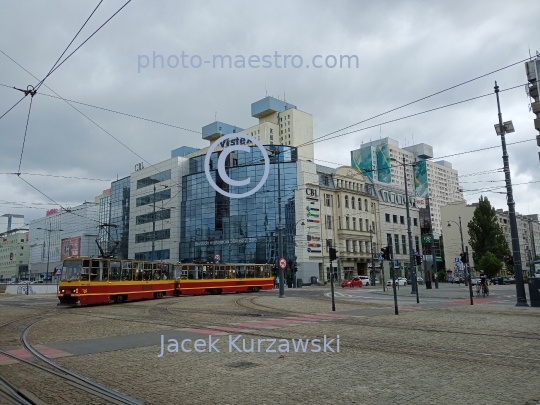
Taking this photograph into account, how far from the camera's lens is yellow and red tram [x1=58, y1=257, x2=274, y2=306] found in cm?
2402

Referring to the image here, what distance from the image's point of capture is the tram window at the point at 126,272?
2738 centimetres

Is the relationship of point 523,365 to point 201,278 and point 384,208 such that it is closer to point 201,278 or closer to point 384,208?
point 201,278

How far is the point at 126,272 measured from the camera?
27688 mm

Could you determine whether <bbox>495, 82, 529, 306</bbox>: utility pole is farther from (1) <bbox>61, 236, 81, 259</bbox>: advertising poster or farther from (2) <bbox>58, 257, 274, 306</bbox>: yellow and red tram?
(1) <bbox>61, 236, 81, 259</bbox>: advertising poster

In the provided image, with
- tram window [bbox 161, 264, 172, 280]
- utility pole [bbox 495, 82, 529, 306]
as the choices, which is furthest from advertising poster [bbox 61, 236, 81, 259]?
utility pole [bbox 495, 82, 529, 306]

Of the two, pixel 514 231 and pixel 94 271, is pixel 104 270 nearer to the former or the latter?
pixel 94 271

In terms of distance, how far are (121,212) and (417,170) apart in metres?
99.8

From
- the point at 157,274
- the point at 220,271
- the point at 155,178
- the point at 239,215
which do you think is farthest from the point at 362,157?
the point at 157,274

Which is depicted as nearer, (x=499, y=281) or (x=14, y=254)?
(x=499, y=281)

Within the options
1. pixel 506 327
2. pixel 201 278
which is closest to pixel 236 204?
pixel 201 278

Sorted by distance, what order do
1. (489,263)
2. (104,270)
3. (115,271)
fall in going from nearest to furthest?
(104,270) < (115,271) < (489,263)

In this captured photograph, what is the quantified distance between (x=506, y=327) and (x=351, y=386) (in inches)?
339

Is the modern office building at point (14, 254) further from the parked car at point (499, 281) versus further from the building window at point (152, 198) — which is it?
the parked car at point (499, 281)

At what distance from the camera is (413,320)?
14992mm
